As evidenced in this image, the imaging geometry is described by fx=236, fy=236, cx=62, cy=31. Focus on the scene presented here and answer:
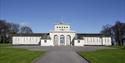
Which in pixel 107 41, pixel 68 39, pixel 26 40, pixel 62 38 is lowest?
pixel 107 41

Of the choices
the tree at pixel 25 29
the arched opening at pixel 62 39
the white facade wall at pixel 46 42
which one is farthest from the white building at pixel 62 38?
the tree at pixel 25 29

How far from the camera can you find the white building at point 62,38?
10051 cm

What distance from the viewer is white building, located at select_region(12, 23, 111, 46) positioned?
100512 mm

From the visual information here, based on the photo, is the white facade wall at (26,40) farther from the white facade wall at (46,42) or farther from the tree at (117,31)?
the tree at (117,31)

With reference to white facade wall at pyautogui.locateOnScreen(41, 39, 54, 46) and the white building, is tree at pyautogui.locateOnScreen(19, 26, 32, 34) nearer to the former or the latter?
the white building

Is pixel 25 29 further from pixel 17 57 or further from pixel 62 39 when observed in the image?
pixel 17 57

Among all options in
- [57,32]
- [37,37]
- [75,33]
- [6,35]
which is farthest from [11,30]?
[75,33]

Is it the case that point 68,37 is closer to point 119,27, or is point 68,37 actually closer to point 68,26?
point 68,26

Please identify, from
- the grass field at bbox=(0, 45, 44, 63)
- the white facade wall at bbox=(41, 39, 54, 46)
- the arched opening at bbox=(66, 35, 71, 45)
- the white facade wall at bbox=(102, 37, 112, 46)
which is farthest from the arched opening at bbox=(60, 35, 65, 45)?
the grass field at bbox=(0, 45, 44, 63)

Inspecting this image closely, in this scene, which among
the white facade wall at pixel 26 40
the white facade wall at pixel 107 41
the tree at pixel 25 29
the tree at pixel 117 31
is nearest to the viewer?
the tree at pixel 117 31

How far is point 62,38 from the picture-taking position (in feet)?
332

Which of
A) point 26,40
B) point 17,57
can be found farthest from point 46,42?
point 17,57

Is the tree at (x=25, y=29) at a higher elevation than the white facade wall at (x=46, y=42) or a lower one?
higher

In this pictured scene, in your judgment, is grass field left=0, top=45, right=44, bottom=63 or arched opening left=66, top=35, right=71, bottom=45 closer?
grass field left=0, top=45, right=44, bottom=63
